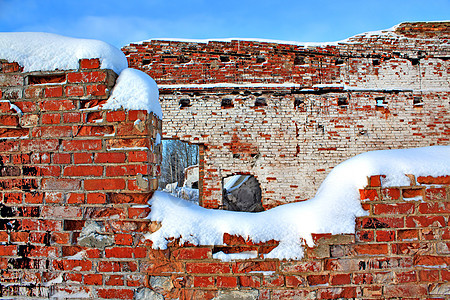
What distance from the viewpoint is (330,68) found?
5727 millimetres

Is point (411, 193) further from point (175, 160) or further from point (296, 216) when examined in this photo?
point (175, 160)

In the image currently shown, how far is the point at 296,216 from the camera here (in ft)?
4.95

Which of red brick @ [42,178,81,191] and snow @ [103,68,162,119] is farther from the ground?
snow @ [103,68,162,119]

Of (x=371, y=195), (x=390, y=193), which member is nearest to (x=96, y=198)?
(x=371, y=195)

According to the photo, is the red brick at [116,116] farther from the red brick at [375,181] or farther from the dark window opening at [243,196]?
the dark window opening at [243,196]

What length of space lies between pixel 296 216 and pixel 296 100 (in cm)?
447

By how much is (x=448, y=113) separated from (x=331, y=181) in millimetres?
5757

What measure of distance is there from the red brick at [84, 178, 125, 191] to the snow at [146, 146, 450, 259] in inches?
7.9

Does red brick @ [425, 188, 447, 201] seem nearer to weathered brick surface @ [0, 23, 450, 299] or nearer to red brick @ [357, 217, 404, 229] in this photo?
weathered brick surface @ [0, 23, 450, 299]

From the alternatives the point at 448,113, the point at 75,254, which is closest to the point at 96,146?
the point at 75,254

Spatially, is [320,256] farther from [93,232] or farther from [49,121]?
[49,121]

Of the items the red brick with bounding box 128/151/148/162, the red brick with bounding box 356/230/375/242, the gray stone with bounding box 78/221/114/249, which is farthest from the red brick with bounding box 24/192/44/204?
the red brick with bounding box 356/230/375/242

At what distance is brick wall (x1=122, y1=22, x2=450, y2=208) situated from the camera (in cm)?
540

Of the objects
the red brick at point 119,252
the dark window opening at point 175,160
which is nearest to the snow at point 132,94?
the red brick at point 119,252
